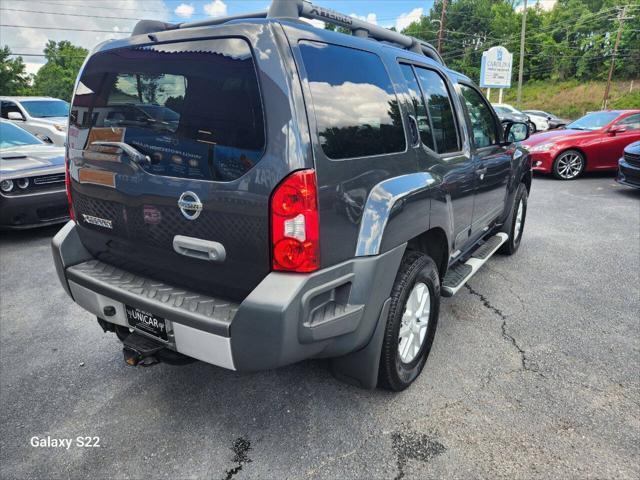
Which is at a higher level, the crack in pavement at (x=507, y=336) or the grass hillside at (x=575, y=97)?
the crack in pavement at (x=507, y=336)

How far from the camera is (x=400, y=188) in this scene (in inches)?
86.6

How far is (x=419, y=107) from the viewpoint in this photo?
2617 mm

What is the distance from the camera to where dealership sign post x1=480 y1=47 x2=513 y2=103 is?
32.2m

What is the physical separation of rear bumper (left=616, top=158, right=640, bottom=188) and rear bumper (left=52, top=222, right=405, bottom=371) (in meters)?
7.38

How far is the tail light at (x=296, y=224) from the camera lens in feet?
5.67

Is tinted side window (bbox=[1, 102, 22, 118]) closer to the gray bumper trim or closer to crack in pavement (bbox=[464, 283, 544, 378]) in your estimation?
the gray bumper trim

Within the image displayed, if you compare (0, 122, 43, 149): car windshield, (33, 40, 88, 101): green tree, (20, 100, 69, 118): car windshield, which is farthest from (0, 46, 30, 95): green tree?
(0, 122, 43, 149): car windshield

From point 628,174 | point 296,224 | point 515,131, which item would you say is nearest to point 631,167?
point 628,174

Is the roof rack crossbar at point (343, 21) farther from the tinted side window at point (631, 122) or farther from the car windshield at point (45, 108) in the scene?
the car windshield at point (45, 108)

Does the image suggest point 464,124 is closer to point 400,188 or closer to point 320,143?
point 400,188

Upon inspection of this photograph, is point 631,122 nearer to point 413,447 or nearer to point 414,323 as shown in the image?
point 414,323

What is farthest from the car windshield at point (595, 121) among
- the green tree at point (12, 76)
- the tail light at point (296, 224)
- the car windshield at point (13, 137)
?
the green tree at point (12, 76)

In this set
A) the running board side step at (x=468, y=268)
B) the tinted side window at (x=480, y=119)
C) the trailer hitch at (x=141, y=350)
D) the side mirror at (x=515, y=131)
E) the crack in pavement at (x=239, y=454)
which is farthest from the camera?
the side mirror at (x=515, y=131)

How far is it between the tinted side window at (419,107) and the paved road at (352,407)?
1439mm
